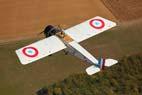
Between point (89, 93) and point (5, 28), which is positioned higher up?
point (5, 28)

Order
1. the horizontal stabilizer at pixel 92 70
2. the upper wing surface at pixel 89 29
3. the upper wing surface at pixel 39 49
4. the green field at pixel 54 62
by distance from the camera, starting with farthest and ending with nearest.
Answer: the green field at pixel 54 62 < the upper wing surface at pixel 89 29 < the horizontal stabilizer at pixel 92 70 < the upper wing surface at pixel 39 49

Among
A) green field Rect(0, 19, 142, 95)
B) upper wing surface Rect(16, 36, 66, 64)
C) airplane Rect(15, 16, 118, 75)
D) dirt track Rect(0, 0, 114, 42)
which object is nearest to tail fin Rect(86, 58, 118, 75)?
airplane Rect(15, 16, 118, 75)

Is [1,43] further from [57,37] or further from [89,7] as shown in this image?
[89,7]

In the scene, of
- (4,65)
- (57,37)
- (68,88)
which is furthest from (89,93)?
(4,65)

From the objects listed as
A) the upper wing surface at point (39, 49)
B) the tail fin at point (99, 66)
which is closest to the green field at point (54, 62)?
the upper wing surface at point (39, 49)

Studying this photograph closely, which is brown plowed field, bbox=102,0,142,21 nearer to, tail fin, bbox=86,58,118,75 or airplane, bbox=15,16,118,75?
airplane, bbox=15,16,118,75

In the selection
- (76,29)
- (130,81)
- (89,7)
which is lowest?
(130,81)

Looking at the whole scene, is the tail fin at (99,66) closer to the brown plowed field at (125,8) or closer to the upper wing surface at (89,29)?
the upper wing surface at (89,29)
